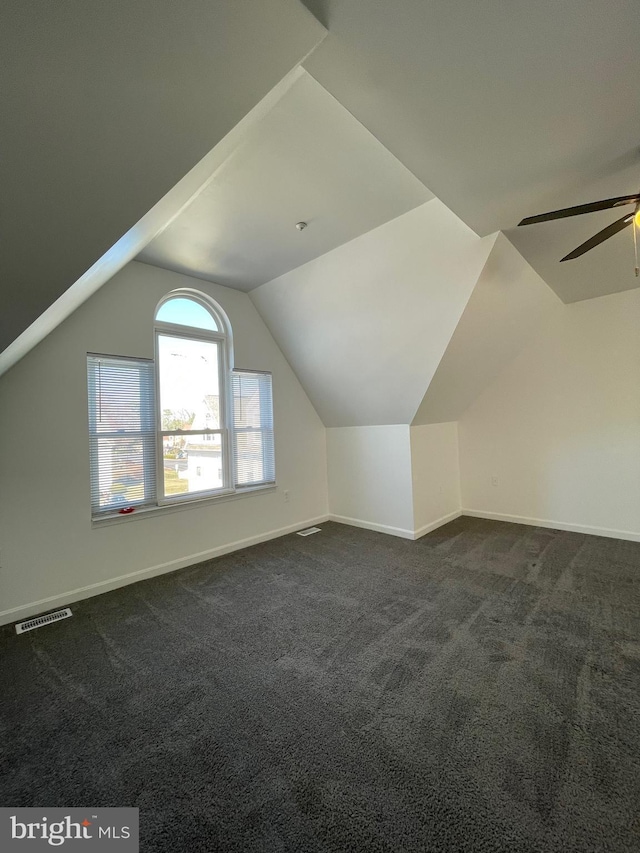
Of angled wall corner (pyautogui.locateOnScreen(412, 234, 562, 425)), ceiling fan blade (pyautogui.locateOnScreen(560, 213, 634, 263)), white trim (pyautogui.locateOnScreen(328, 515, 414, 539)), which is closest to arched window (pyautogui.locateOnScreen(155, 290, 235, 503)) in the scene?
white trim (pyautogui.locateOnScreen(328, 515, 414, 539))

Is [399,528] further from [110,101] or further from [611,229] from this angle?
[110,101]

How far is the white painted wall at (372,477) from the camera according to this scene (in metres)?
4.09

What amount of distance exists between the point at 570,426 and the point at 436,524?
194 centimetres

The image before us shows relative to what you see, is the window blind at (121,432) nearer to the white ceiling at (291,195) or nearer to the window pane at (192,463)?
the window pane at (192,463)

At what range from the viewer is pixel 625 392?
12.1ft

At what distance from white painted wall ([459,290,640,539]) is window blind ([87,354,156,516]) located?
408 cm

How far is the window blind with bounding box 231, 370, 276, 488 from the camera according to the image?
3973mm

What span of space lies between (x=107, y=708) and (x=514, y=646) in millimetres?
2223

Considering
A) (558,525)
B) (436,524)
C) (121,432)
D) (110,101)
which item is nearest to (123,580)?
(121,432)

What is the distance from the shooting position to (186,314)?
3.64 meters

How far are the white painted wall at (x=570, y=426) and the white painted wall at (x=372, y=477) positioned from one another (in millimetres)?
1401

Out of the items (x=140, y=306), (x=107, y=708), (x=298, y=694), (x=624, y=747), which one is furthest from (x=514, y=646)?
(x=140, y=306)

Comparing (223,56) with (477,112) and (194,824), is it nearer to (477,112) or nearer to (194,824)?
(477,112)

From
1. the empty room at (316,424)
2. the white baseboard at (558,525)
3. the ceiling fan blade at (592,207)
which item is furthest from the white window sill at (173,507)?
the ceiling fan blade at (592,207)
